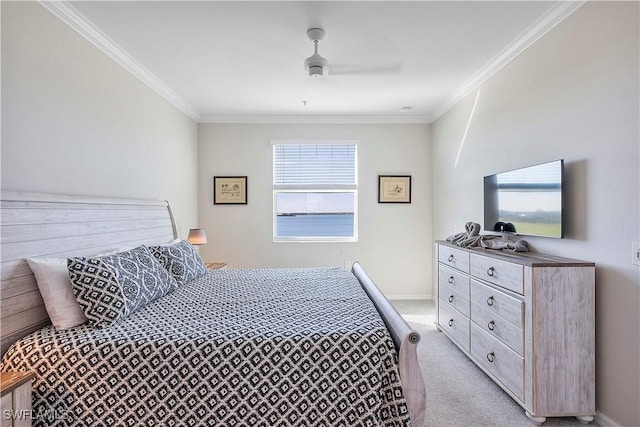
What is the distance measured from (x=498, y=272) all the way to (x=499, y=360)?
596 millimetres

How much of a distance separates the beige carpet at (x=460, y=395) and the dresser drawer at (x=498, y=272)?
761mm

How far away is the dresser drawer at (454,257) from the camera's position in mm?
2764

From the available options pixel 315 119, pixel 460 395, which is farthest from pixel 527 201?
pixel 315 119

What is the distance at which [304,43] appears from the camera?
2588mm

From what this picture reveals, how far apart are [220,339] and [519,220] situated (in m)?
2.27

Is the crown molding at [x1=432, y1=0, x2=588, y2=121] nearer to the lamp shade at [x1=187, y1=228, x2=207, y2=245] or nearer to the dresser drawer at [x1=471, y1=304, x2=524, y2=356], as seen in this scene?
the dresser drawer at [x1=471, y1=304, x2=524, y2=356]

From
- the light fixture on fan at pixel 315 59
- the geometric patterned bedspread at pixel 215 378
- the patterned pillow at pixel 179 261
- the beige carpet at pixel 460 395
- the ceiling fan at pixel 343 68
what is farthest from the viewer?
the patterned pillow at pixel 179 261

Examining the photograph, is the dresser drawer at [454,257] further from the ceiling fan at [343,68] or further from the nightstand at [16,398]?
the nightstand at [16,398]

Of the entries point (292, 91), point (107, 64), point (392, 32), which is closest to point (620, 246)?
point (392, 32)

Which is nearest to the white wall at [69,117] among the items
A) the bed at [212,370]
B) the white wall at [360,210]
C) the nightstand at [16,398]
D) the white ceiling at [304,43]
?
the white ceiling at [304,43]

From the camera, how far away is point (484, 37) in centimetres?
252

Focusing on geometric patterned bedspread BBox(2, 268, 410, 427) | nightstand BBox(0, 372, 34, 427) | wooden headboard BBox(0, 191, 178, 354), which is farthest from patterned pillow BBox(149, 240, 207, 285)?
A: nightstand BBox(0, 372, 34, 427)

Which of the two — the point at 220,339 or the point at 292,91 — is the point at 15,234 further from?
the point at 292,91

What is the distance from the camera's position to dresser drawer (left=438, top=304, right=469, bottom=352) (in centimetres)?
276
